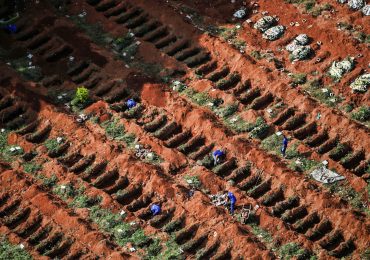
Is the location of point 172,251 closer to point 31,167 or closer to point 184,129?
point 184,129

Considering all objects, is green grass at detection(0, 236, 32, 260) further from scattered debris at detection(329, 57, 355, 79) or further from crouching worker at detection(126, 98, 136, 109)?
scattered debris at detection(329, 57, 355, 79)

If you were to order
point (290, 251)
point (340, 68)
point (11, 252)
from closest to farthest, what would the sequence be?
point (290, 251) < point (11, 252) < point (340, 68)

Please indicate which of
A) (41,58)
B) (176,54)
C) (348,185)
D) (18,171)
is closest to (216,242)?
(348,185)

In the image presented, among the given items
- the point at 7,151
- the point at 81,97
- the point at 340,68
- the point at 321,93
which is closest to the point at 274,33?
the point at 340,68

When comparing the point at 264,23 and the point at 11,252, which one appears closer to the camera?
the point at 11,252

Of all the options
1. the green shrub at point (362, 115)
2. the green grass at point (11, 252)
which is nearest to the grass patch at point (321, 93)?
the green shrub at point (362, 115)

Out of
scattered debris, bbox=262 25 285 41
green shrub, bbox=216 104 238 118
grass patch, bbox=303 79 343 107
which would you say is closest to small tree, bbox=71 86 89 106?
green shrub, bbox=216 104 238 118

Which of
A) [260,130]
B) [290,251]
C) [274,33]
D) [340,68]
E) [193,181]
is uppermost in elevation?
[340,68]

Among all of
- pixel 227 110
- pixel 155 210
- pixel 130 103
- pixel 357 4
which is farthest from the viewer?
pixel 357 4
